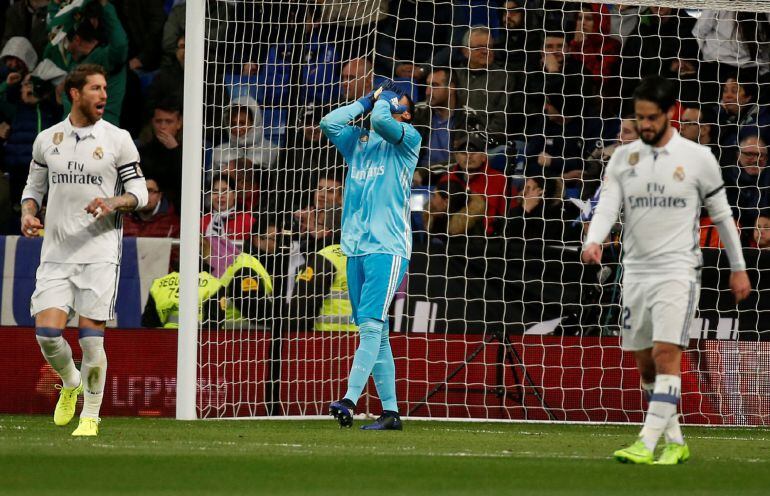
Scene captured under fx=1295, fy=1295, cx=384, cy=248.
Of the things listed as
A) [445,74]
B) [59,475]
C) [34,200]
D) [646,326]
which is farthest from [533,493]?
[445,74]

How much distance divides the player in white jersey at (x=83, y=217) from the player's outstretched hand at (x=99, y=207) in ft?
→ 0.58

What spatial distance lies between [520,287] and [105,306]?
4.18m

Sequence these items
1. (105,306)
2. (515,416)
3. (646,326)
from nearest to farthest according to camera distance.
→ (646,326) < (105,306) < (515,416)

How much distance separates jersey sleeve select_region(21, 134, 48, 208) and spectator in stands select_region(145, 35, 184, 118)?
6.34 metres

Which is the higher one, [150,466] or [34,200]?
[34,200]

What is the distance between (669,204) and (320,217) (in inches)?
198

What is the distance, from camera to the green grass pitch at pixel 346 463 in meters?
5.48

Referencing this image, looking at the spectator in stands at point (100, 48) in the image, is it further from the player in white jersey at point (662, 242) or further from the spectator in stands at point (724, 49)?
the player in white jersey at point (662, 242)

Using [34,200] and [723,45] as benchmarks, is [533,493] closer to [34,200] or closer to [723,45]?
[34,200]

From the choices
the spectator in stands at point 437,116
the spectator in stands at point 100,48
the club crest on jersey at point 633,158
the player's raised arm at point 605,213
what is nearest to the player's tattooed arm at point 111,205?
the player's raised arm at point 605,213

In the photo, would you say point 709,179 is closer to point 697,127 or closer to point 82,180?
point 82,180

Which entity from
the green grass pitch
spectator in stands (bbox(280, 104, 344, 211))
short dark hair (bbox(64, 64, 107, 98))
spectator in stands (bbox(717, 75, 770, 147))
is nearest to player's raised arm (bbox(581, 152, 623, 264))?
the green grass pitch

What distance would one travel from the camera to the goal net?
10859mm

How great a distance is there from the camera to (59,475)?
5734mm
